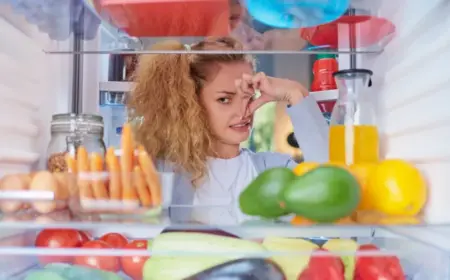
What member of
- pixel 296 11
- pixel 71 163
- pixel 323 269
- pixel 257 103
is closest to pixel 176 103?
pixel 257 103

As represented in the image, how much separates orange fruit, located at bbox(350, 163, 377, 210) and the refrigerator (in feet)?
0.17

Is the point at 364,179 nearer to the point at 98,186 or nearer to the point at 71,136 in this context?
the point at 98,186

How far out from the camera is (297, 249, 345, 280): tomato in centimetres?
84

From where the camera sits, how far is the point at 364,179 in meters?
0.98

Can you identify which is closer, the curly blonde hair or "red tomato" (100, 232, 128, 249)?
"red tomato" (100, 232, 128, 249)

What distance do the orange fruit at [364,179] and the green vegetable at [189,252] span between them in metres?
0.23

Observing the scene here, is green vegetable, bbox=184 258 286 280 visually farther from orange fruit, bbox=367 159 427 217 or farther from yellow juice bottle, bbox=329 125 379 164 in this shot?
yellow juice bottle, bbox=329 125 379 164

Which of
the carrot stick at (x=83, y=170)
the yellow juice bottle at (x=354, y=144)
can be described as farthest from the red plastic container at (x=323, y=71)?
the carrot stick at (x=83, y=170)

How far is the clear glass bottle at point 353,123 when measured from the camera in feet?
3.68

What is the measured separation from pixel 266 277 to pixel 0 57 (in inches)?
27.2

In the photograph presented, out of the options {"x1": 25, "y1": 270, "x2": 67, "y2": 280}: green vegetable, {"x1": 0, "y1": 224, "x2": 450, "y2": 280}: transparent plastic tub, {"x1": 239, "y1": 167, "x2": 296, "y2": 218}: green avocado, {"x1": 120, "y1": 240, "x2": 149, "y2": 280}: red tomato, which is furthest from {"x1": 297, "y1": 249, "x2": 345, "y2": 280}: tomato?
{"x1": 25, "y1": 270, "x2": 67, "y2": 280}: green vegetable

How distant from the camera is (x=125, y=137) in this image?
124 cm

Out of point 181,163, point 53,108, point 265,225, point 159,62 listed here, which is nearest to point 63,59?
point 53,108

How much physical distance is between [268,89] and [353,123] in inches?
9.5
